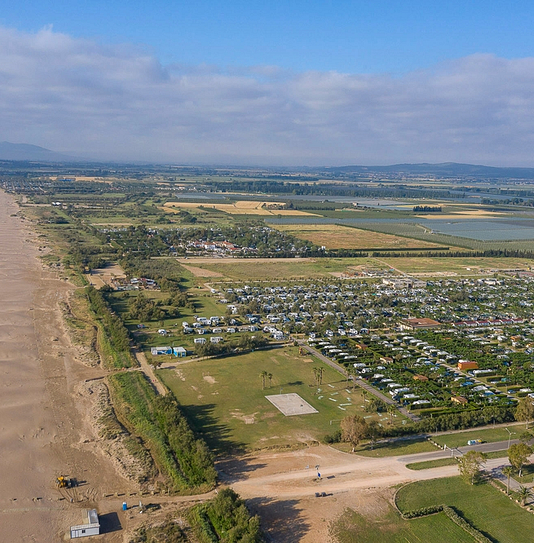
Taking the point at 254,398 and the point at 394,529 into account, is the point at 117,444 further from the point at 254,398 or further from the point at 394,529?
the point at 394,529

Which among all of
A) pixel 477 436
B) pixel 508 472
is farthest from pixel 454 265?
pixel 508 472

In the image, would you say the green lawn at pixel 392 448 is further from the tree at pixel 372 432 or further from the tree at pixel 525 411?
the tree at pixel 525 411

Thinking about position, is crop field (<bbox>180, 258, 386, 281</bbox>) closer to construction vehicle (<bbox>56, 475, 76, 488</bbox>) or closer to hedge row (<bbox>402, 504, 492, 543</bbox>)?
construction vehicle (<bbox>56, 475, 76, 488</bbox>)

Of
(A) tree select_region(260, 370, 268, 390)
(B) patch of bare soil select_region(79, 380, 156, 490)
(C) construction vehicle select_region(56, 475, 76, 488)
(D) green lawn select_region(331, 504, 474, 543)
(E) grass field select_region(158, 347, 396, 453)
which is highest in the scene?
(A) tree select_region(260, 370, 268, 390)

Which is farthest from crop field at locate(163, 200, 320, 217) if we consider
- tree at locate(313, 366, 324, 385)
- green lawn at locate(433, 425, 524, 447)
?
green lawn at locate(433, 425, 524, 447)

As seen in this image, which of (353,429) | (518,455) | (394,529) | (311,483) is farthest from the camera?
(353,429)

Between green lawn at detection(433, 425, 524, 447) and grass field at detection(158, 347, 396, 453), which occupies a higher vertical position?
grass field at detection(158, 347, 396, 453)

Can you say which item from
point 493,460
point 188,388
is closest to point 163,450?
point 188,388
